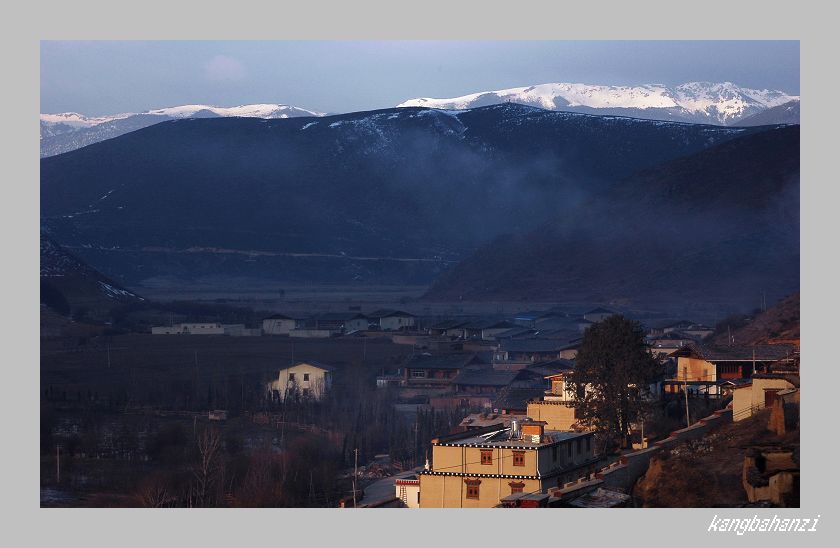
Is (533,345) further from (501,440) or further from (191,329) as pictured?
(501,440)

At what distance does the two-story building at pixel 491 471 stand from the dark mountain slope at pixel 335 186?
97.6 m

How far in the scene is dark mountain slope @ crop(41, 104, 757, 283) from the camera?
133875 mm

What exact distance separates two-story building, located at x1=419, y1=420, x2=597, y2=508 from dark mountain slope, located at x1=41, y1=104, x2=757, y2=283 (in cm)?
9765

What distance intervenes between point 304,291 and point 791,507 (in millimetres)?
93306

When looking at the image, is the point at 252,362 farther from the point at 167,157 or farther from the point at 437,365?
the point at 167,157

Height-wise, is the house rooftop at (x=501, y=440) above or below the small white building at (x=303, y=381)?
above

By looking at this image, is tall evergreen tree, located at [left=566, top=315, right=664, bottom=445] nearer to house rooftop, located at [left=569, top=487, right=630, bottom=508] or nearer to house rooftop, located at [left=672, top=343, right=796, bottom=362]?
house rooftop, located at [left=672, top=343, right=796, bottom=362]

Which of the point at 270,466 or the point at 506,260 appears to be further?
the point at 506,260

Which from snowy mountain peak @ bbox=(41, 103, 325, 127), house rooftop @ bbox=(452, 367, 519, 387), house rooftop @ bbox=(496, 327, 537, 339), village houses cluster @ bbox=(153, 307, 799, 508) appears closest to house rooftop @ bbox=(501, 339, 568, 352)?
village houses cluster @ bbox=(153, 307, 799, 508)

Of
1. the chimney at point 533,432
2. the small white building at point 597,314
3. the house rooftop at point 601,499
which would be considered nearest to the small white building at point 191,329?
the small white building at point 597,314

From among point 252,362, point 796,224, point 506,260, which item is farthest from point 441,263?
point 252,362

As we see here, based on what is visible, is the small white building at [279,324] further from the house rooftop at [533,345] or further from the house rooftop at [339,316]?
the house rooftop at [533,345]

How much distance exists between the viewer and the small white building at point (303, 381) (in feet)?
165

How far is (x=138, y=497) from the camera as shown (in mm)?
31000
